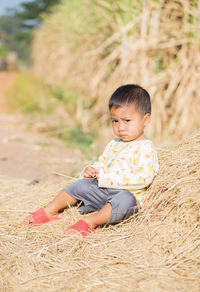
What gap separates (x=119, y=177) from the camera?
6.71 ft

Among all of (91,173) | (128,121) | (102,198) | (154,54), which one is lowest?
(102,198)

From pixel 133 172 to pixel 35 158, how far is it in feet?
7.09

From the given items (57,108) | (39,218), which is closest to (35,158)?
(39,218)

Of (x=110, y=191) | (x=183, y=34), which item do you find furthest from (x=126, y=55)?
(x=110, y=191)

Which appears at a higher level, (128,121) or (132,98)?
(132,98)

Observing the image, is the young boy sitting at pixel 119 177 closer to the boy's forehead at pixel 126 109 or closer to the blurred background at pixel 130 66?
the boy's forehead at pixel 126 109

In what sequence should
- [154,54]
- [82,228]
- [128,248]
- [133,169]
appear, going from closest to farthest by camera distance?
[128,248] → [82,228] → [133,169] → [154,54]

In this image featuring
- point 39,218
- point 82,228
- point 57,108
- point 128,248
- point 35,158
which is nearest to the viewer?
point 128,248

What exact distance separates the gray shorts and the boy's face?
13.6 inches

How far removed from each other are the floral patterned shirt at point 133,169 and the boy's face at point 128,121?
2.4 inches

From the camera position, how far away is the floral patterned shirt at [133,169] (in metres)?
2.02

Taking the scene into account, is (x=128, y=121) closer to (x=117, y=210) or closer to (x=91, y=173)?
(x=91, y=173)

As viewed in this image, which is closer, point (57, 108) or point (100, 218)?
point (100, 218)

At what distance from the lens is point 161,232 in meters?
1.80
